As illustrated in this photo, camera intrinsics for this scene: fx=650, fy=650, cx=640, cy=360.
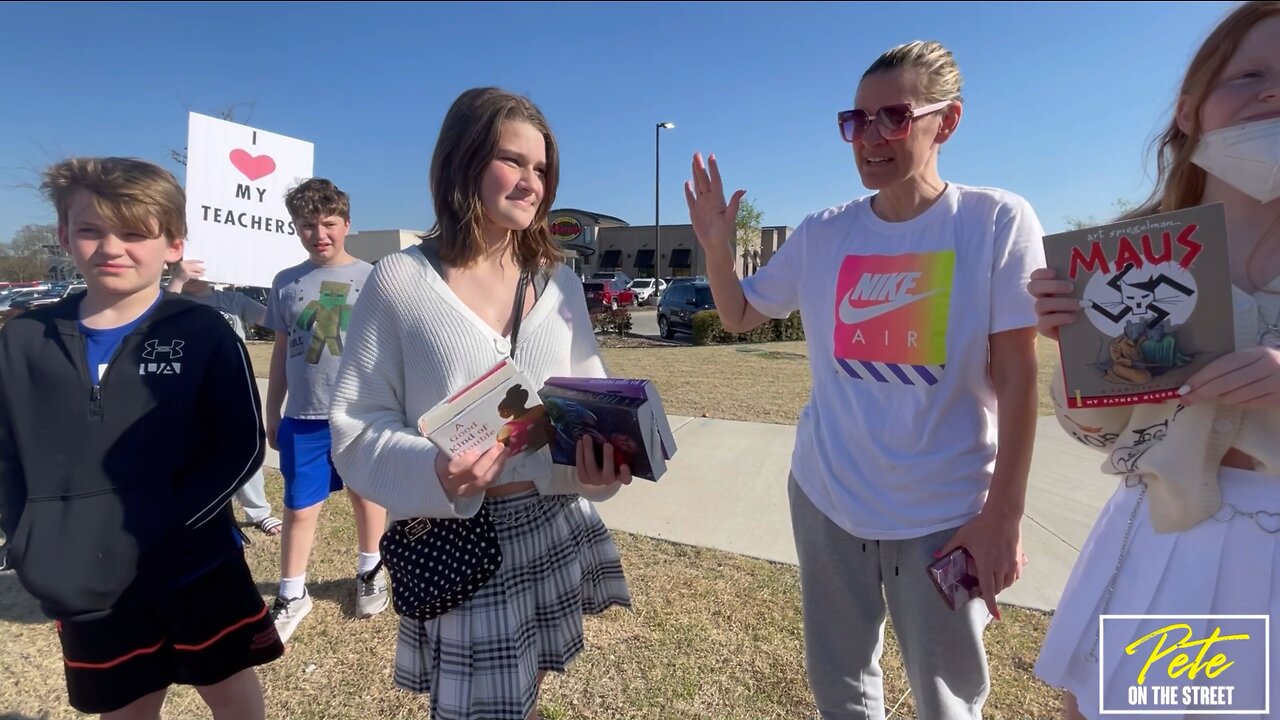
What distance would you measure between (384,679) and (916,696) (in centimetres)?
197

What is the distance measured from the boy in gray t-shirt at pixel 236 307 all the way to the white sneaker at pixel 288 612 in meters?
0.54

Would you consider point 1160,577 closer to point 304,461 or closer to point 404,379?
point 404,379

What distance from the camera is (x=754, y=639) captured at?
2727 millimetres

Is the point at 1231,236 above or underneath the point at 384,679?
above

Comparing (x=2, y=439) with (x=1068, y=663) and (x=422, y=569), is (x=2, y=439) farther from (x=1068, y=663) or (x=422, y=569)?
(x=1068, y=663)

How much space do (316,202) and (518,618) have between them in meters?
2.21

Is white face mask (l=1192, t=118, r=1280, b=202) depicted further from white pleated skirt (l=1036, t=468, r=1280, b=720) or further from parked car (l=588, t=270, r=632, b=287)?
parked car (l=588, t=270, r=632, b=287)

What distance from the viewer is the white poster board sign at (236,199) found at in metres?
3.61

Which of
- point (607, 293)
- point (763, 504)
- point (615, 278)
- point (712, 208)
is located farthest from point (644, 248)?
point (712, 208)

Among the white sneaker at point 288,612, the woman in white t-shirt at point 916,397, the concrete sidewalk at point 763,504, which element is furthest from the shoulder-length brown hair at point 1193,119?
the white sneaker at point 288,612

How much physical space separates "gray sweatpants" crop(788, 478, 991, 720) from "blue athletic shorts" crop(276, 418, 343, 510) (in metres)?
2.13

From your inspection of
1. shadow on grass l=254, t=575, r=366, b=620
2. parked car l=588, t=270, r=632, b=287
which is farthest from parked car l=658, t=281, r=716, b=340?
shadow on grass l=254, t=575, r=366, b=620

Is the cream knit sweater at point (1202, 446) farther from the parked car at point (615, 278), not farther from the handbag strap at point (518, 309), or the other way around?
the parked car at point (615, 278)

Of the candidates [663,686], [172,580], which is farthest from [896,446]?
[172,580]
